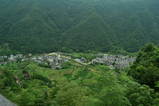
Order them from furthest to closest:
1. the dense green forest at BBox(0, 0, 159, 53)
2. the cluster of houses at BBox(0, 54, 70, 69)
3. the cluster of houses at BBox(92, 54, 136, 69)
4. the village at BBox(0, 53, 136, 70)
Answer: the dense green forest at BBox(0, 0, 159, 53)
the cluster of houses at BBox(0, 54, 70, 69)
the village at BBox(0, 53, 136, 70)
the cluster of houses at BBox(92, 54, 136, 69)

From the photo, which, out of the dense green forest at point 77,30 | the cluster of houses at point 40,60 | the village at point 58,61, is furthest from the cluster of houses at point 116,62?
the dense green forest at point 77,30

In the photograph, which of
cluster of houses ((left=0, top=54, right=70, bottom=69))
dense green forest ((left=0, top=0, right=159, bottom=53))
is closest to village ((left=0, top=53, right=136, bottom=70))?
cluster of houses ((left=0, top=54, right=70, bottom=69))

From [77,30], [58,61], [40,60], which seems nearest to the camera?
[58,61]

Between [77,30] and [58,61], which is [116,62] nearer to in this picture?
[58,61]

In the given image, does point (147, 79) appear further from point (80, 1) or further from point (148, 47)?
point (80, 1)

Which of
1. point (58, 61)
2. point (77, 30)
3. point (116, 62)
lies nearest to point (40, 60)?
point (58, 61)

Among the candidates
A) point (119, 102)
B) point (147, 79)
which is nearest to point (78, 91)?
point (119, 102)

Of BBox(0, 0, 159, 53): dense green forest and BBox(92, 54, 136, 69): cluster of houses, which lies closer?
BBox(92, 54, 136, 69): cluster of houses

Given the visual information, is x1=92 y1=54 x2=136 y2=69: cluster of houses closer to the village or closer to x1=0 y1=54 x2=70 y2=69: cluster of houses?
the village

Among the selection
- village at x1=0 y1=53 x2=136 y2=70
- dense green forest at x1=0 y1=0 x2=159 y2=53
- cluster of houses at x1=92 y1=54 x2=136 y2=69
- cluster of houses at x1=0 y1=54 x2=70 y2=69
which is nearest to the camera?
cluster of houses at x1=92 y1=54 x2=136 y2=69
